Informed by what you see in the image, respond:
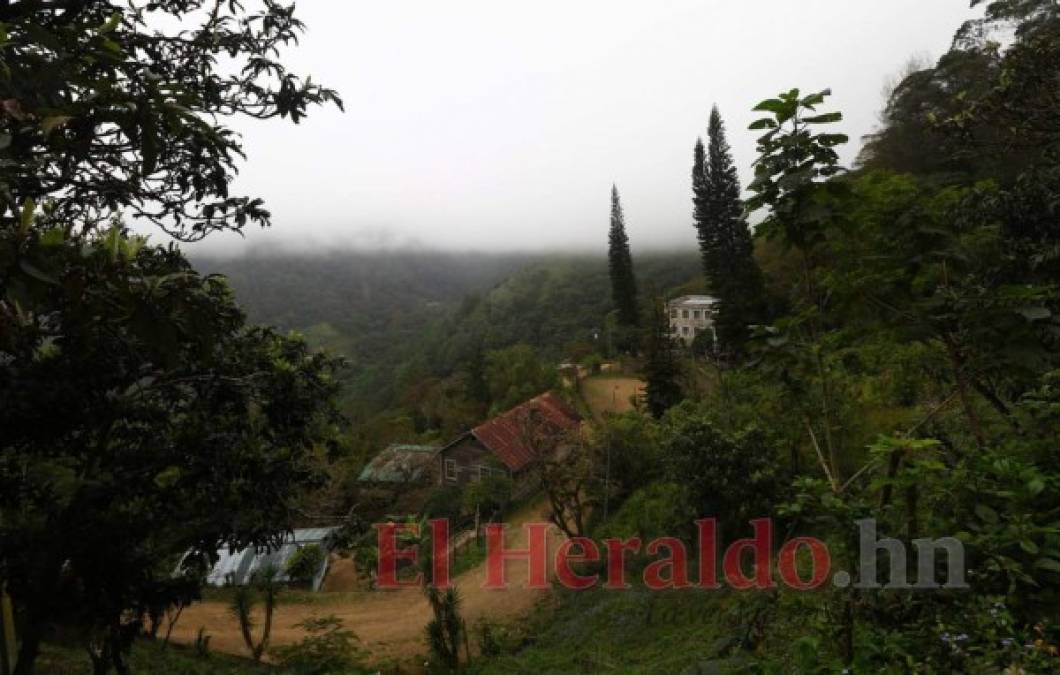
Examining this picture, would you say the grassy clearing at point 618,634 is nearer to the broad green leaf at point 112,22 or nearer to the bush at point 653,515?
the bush at point 653,515

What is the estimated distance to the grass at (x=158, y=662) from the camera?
7395mm

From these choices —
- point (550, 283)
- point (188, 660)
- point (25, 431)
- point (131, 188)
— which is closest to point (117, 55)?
point (131, 188)

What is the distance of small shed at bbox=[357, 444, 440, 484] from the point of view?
798 inches

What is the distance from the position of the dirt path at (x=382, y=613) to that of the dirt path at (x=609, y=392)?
11498 mm

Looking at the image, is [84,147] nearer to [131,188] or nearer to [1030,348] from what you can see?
[131,188]

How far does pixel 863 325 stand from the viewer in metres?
3.22

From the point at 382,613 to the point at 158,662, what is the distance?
4.70 m

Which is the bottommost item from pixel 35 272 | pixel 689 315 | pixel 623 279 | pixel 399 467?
pixel 399 467

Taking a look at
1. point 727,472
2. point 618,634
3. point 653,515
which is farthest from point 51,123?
point 653,515

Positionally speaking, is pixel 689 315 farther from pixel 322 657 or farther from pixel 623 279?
pixel 322 657

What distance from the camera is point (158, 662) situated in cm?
845

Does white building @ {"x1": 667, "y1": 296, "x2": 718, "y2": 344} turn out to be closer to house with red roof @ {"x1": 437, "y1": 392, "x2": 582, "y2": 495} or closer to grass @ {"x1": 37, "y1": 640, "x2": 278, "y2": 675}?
house with red roof @ {"x1": 437, "y1": 392, "x2": 582, "y2": 495}

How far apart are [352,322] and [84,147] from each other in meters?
83.7

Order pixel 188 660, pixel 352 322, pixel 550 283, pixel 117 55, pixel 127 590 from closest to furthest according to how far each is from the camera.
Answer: pixel 117 55, pixel 127 590, pixel 188 660, pixel 550 283, pixel 352 322
